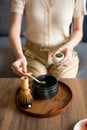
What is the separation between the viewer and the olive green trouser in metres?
1.40

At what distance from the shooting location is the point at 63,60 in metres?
1.21

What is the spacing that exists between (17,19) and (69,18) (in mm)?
302

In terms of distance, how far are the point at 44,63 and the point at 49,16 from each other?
27cm

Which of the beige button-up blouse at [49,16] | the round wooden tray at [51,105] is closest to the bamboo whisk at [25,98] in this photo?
the round wooden tray at [51,105]

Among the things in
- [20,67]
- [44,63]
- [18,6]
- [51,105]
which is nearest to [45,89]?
[51,105]

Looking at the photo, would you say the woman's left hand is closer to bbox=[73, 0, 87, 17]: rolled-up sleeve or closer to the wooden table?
the wooden table

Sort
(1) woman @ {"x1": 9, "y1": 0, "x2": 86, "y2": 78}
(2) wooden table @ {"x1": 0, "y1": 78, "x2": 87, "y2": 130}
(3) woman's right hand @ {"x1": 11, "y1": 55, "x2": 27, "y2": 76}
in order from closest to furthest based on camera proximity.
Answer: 1. (2) wooden table @ {"x1": 0, "y1": 78, "x2": 87, "y2": 130}
2. (3) woman's right hand @ {"x1": 11, "y1": 55, "x2": 27, "y2": 76}
3. (1) woman @ {"x1": 9, "y1": 0, "x2": 86, "y2": 78}

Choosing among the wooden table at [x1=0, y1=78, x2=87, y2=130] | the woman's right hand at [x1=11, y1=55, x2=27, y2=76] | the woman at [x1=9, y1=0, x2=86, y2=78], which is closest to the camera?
the wooden table at [x1=0, y1=78, x2=87, y2=130]

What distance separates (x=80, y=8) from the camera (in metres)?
1.43

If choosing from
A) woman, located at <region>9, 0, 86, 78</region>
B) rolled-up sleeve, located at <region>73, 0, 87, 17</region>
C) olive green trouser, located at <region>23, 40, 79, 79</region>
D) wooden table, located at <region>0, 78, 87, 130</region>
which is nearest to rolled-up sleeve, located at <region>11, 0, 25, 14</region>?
woman, located at <region>9, 0, 86, 78</region>

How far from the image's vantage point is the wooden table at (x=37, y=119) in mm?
935

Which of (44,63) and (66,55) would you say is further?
(44,63)

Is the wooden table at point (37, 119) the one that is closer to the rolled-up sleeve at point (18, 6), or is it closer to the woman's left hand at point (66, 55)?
the woman's left hand at point (66, 55)

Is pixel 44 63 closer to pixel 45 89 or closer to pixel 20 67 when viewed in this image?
pixel 20 67
